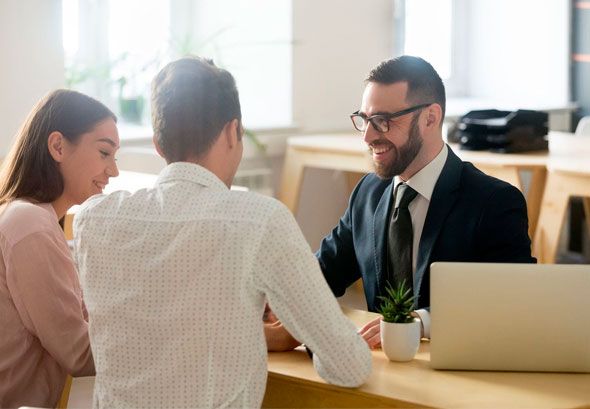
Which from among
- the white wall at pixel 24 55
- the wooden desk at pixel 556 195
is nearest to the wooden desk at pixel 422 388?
the wooden desk at pixel 556 195

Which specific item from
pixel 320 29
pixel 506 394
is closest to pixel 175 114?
pixel 506 394

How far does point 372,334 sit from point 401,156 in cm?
59

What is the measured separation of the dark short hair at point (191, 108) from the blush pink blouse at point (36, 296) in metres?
0.52

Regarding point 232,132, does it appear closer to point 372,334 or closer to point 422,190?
point 372,334

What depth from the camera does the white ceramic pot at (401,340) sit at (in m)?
2.11

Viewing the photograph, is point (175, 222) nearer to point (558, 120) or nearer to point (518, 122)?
point (518, 122)

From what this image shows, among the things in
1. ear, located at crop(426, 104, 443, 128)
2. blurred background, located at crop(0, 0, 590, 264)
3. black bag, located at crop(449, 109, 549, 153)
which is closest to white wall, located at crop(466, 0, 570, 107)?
blurred background, located at crop(0, 0, 590, 264)

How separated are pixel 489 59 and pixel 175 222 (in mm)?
5633

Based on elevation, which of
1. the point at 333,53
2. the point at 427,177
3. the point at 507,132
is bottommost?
the point at 507,132

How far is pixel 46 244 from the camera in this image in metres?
2.28

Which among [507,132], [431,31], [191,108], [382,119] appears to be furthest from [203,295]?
Answer: [431,31]

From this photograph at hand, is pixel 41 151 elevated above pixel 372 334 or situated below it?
above

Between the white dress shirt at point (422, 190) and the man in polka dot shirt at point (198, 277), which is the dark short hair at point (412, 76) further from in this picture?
the man in polka dot shirt at point (198, 277)

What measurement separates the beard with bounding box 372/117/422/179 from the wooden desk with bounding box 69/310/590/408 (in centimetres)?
64
